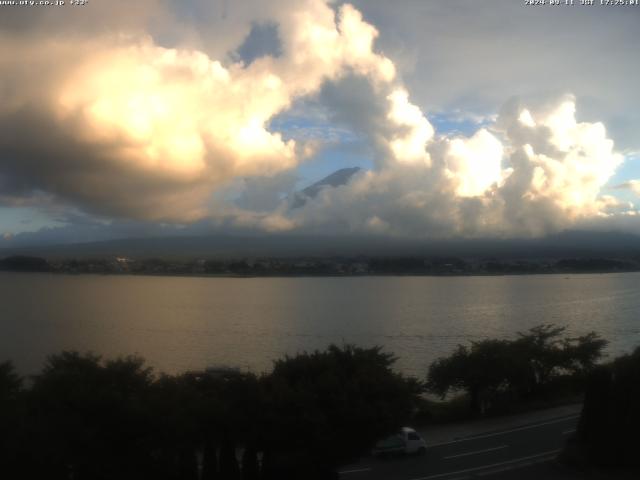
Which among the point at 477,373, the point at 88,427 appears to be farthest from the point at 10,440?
the point at 477,373

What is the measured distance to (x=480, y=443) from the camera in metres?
12.0

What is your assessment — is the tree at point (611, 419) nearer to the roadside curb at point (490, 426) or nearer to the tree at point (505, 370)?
the roadside curb at point (490, 426)

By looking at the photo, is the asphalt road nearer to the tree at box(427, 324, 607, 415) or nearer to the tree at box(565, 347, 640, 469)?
the tree at box(565, 347, 640, 469)

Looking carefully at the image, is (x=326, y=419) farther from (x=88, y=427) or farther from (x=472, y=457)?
(x=472, y=457)

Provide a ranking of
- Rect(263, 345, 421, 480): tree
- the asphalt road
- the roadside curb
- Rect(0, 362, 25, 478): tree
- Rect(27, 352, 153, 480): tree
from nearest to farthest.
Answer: Rect(0, 362, 25, 478): tree < Rect(27, 352, 153, 480): tree < Rect(263, 345, 421, 480): tree < the asphalt road < the roadside curb

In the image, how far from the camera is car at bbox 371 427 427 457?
11070mm

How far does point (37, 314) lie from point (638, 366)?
40.7m

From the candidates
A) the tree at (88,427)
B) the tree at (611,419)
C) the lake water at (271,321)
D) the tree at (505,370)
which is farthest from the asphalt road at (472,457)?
the lake water at (271,321)

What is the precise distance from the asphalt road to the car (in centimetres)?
12

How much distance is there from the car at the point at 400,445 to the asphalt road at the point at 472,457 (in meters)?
0.12

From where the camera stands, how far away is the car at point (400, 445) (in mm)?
11070

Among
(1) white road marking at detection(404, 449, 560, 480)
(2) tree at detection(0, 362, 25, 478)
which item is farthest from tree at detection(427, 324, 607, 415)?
(2) tree at detection(0, 362, 25, 478)

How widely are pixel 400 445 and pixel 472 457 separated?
1310mm

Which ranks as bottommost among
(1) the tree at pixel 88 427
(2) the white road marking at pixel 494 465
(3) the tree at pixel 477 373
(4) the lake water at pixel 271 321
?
(4) the lake water at pixel 271 321
